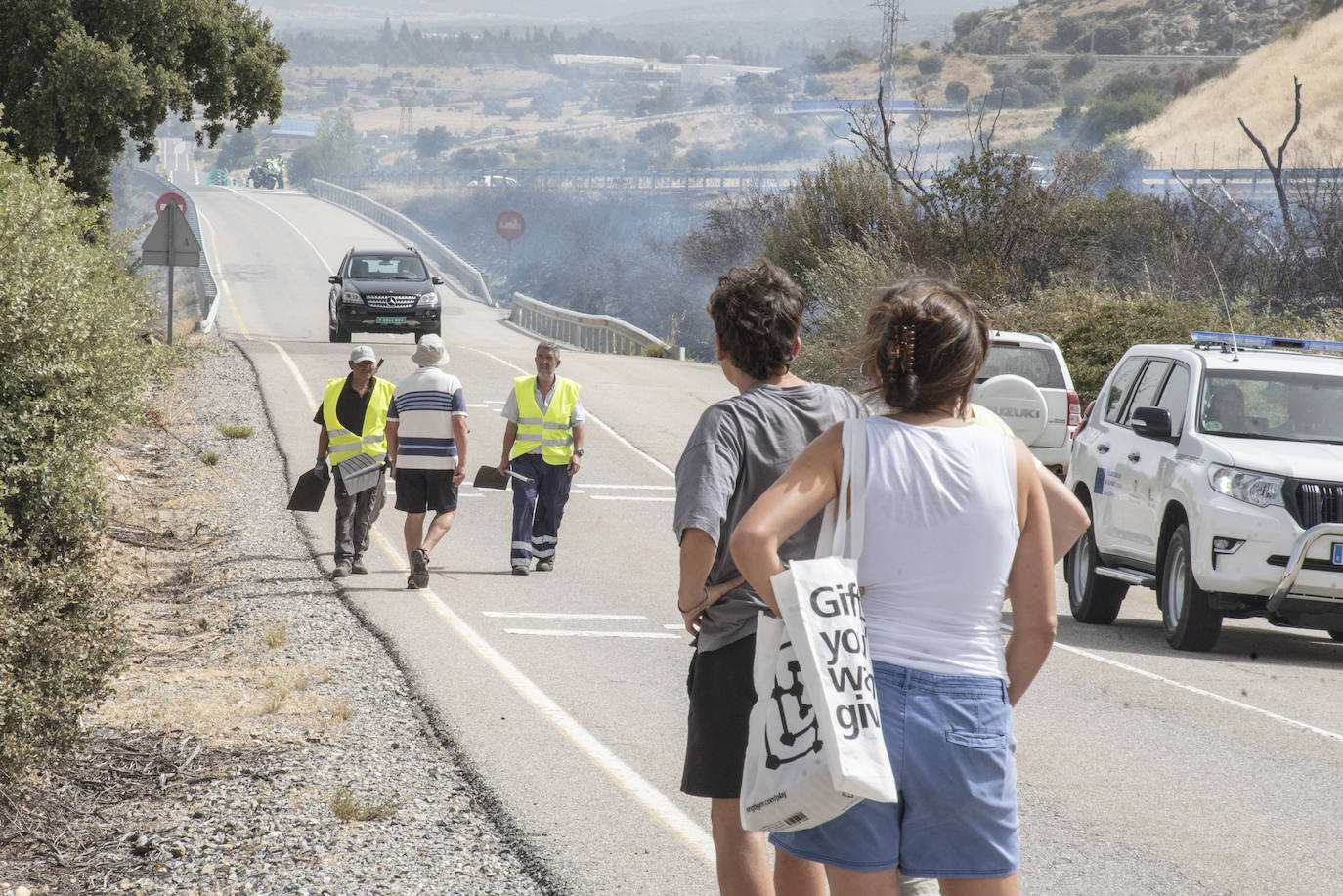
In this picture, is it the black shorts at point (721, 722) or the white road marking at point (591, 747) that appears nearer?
the black shorts at point (721, 722)

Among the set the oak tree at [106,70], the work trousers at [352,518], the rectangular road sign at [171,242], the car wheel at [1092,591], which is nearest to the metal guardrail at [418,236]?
the oak tree at [106,70]

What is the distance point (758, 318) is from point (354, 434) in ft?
28.7

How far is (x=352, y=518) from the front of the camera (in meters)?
12.3

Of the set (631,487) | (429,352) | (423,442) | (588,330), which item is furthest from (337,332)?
(423,442)

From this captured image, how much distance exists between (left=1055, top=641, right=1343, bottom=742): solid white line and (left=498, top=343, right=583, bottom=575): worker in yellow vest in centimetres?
425

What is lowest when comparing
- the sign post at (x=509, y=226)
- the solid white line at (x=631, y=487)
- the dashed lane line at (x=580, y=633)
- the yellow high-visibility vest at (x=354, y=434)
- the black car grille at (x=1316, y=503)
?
the solid white line at (x=631, y=487)

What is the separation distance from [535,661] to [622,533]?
19.4 feet

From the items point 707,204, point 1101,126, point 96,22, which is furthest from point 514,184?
point 96,22

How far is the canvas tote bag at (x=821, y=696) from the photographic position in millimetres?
3033

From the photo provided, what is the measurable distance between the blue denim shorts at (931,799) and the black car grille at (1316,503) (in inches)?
295

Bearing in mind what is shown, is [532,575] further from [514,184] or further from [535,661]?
[514,184]

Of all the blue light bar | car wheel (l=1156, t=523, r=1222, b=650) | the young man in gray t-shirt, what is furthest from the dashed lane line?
the young man in gray t-shirt

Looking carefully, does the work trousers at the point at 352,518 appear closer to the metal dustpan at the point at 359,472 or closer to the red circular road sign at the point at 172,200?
the metal dustpan at the point at 359,472

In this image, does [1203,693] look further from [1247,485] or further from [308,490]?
[308,490]
